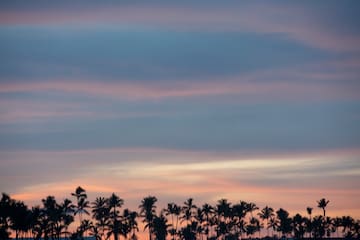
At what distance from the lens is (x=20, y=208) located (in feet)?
591

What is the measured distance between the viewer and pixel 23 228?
183000 millimetres

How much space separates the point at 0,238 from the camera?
16288 centimetres

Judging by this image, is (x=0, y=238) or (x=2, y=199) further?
(x=2, y=199)

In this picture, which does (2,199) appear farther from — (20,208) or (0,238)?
(0,238)

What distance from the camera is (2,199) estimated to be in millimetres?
178625

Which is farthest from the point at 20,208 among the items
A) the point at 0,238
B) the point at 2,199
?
the point at 0,238

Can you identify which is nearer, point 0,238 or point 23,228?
point 0,238

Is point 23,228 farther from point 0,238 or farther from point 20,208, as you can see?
point 0,238

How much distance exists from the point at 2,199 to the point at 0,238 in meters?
17.5

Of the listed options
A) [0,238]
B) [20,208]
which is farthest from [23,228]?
[0,238]

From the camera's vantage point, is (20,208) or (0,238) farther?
(20,208)

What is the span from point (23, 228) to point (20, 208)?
20.0 ft

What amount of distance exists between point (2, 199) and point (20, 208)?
16.0ft
